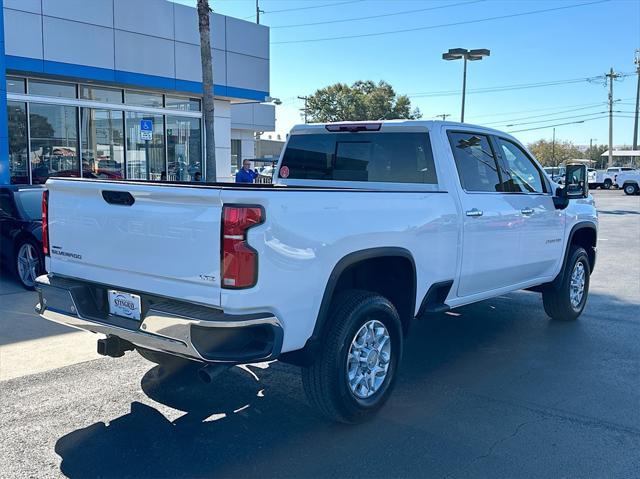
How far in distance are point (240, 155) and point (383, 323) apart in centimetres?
3956

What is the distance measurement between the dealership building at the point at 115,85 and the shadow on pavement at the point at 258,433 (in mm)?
9276

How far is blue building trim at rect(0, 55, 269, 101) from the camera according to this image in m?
13.9

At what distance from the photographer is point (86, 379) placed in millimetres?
5094

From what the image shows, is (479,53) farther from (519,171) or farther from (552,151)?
(552,151)

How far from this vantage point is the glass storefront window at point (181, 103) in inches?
720

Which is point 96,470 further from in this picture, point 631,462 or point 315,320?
point 631,462

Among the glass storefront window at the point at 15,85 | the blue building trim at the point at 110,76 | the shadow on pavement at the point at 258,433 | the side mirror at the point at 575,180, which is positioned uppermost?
the blue building trim at the point at 110,76

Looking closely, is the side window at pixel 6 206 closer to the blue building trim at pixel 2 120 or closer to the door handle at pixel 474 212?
the blue building trim at pixel 2 120

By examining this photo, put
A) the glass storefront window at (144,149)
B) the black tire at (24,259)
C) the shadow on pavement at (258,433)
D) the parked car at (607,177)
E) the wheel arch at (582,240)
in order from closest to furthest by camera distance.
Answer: the shadow on pavement at (258,433), the wheel arch at (582,240), the black tire at (24,259), the glass storefront window at (144,149), the parked car at (607,177)

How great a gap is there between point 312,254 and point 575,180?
4140 millimetres

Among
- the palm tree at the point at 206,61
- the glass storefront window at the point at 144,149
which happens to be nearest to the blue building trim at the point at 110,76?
the glass storefront window at the point at 144,149

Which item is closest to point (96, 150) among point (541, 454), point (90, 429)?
point (90, 429)

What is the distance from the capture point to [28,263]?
27.2 feet

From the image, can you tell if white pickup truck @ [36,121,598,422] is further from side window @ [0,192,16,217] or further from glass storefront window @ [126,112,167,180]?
glass storefront window @ [126,112,167,180]
